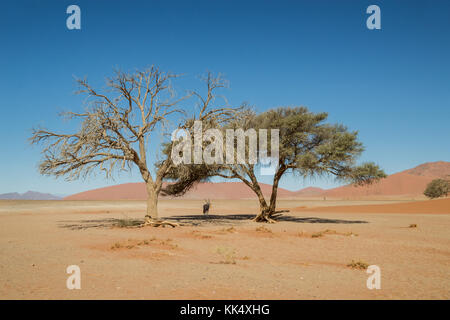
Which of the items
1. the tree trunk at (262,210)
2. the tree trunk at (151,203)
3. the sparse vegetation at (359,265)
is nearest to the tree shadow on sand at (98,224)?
the tree trunk at (151,203)

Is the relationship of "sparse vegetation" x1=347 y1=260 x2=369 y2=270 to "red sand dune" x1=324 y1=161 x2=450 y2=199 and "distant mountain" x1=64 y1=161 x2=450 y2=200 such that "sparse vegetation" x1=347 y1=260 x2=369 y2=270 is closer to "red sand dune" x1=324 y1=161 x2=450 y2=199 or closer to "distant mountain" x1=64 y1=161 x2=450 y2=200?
"distant mountain" x1=64 y1=161 x2=450 y2=200

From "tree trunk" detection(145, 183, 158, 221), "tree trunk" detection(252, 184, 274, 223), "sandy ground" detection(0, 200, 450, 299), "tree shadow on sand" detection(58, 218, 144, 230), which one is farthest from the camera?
"tree trunk" detection(252, 184, 274, 223)

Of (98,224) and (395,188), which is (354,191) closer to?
(395,188)

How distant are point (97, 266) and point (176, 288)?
3.00m

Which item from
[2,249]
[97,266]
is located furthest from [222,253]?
[2,249]

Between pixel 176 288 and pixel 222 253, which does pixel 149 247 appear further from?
pixel 176 288

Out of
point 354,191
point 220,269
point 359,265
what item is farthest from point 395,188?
point 220,269

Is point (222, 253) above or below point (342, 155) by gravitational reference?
below

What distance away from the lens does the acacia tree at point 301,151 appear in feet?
70.1

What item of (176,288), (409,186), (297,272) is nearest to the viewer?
(176,288)

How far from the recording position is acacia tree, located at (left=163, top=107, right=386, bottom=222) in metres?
21.4

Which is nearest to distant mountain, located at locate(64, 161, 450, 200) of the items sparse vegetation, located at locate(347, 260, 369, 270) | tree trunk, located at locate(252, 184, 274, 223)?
tree trunk, located at locate(252, 184, 274, 223)

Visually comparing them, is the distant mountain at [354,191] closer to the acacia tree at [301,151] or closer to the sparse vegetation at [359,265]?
the acacia tree at [301,151]

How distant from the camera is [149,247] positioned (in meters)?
11.4
